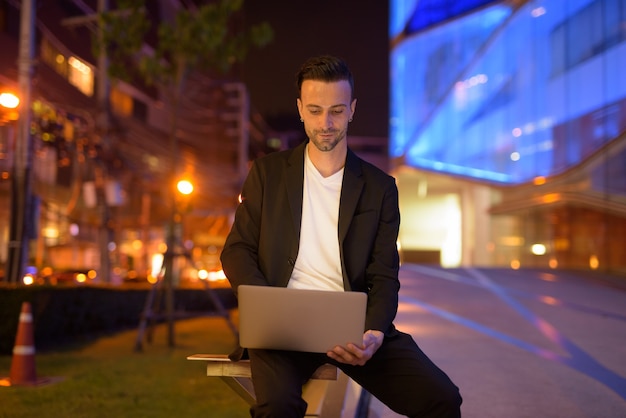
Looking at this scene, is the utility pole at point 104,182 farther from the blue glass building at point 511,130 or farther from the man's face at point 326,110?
the blue glass building at point 511,130

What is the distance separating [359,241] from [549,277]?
70.4 ft

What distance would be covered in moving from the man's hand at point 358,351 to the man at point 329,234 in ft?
0.14

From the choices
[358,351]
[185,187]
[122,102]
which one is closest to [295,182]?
[358,351]

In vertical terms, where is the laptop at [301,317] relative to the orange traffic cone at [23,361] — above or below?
above

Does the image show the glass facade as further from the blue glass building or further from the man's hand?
the man's hand

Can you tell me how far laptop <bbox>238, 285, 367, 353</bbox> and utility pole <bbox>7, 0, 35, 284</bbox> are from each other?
1025 cm

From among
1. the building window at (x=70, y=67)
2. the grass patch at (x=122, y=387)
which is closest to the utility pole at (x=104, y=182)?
the grass patch at (x=122, y=387)

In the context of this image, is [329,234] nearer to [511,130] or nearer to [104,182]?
[104,182]

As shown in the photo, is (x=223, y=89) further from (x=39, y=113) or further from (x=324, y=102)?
(x=324, y=102)

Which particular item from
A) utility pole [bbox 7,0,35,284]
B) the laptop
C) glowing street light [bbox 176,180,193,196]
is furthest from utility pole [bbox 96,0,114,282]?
the laptop

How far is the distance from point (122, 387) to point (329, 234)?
4.77 m

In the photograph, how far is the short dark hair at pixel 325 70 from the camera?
339cm

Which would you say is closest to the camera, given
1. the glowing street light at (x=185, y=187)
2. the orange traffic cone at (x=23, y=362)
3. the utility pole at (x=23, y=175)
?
the orange traffic cone at (x=23, y=362)

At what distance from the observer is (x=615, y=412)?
5.48m
